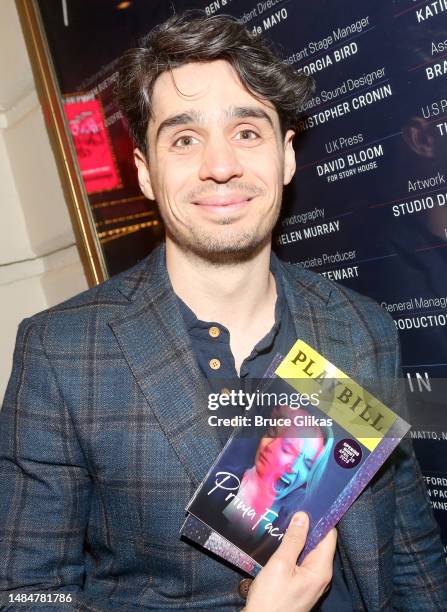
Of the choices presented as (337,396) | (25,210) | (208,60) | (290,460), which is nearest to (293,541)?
(290,460)

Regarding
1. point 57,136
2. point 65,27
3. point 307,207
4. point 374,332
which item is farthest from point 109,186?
point 374,332

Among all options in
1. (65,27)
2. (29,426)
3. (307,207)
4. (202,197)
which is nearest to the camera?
(29,426)

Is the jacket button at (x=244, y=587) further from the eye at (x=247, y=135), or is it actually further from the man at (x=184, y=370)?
the eye at (x=247, y=135)

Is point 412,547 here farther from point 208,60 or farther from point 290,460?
point 208,60

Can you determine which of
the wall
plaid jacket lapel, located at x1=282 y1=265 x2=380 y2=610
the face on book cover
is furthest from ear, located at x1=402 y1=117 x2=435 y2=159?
the wall

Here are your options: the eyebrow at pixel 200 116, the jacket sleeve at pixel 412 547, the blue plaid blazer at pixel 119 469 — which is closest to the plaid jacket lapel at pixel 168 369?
the blue plaid blazer at pixel 119 469

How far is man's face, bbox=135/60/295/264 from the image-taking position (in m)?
1.52

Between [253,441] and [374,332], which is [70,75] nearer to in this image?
[374,332]

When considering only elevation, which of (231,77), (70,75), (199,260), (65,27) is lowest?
(199,260)

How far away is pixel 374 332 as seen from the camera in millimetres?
1627

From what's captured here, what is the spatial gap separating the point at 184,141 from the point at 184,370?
532 mm

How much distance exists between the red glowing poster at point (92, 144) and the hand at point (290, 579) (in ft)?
4.81

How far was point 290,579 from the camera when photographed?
1287mm

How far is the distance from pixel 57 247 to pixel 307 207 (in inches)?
46.1
